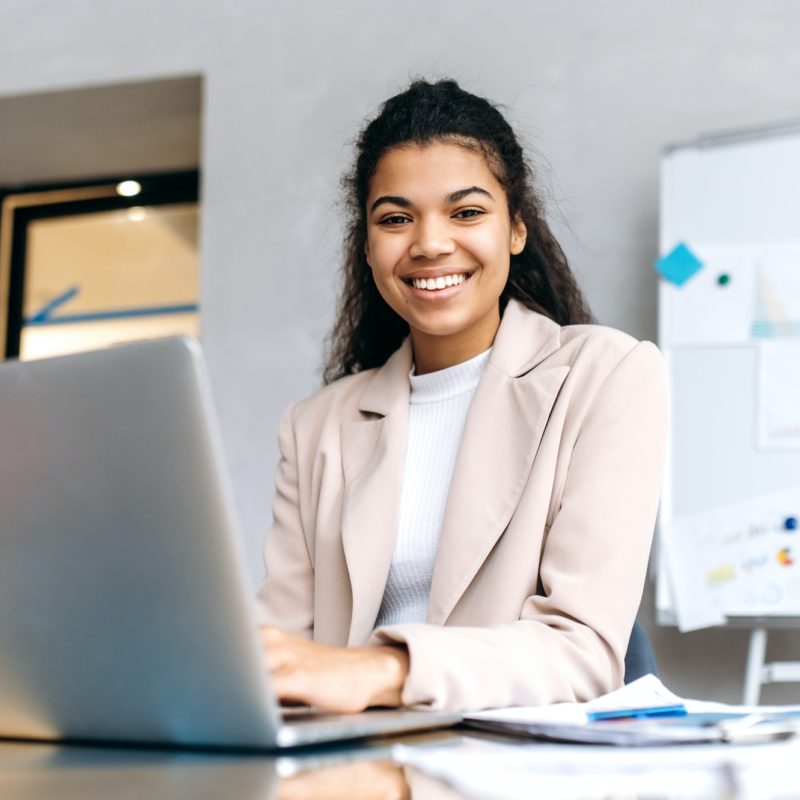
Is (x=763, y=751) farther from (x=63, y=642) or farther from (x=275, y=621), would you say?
(x=275, y=621)

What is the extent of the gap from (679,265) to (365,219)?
1.31 meters

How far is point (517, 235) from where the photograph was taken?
5.37 ft

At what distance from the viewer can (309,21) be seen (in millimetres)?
3482

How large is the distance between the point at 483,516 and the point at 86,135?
318 centimetres

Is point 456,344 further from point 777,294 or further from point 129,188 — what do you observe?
point 129,188

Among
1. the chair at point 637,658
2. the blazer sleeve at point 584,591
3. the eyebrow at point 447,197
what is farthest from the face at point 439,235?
the chair at point 637,658

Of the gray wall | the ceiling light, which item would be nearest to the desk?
the gray wall

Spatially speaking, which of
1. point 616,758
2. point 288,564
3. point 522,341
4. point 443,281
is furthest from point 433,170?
point 616,758

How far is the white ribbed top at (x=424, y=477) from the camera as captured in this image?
140cm

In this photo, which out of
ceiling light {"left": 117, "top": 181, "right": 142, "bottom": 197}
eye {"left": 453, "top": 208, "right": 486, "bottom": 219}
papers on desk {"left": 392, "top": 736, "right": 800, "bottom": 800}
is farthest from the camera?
ceiling light {"left": 117, "top": 181, "right": 142, "bottom": 197}

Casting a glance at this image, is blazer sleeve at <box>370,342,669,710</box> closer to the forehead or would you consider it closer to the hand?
the hand

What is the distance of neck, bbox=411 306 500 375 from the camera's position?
1.58 meters

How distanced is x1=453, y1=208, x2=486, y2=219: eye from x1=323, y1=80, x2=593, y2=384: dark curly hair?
0.06 meters

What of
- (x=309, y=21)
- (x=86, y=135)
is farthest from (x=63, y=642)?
(x=86, y=135)
